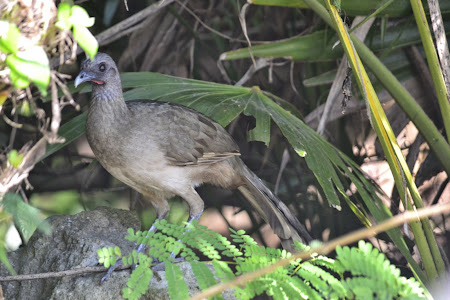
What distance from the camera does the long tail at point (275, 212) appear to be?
411 centimetres

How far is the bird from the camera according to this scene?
12.1ft

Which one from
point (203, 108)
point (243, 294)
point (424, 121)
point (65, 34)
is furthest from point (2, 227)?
point (424, 121)

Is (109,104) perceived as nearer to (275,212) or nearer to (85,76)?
(85,76)

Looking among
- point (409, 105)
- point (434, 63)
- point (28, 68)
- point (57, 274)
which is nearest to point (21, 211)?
point (28, 68)

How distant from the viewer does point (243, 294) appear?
2490 mm

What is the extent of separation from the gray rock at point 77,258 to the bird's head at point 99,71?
86 cm

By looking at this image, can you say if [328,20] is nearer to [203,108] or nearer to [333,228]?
Answer: [203,108]

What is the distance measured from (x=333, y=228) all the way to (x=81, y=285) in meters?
2.65

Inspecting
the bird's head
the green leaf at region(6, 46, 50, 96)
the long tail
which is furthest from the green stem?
the green leaf at region(6, 46, 50, 96)

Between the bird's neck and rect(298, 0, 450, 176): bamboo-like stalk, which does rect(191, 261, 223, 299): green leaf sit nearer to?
the bird's neck

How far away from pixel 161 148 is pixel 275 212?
97 centimetres

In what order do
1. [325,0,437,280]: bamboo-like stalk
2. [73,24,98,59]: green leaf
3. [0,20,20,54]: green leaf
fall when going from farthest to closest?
[325,0,437,280]: bamboo-like stalk → [73,24,98,59]: green leaf → [0,20,20,54]: green leaf

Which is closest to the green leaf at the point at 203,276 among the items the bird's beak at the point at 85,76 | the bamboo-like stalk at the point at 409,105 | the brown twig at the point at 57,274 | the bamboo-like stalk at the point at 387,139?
the brown twig at the point at 57,274

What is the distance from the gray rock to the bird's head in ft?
2.82
